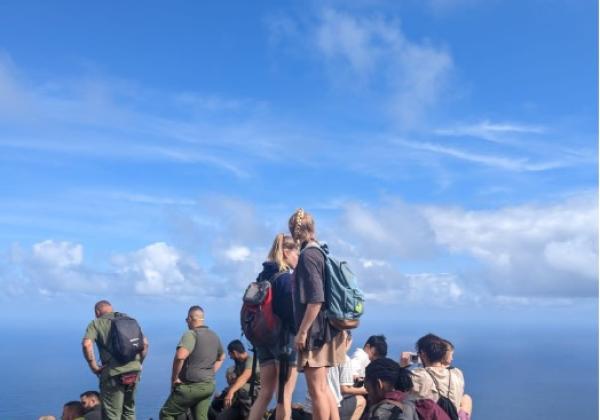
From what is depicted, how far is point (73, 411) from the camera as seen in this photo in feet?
31.3

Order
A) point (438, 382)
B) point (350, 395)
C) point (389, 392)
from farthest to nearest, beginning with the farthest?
1. point (350, 395)
2. point (438, 382)
3. point (389, 392)

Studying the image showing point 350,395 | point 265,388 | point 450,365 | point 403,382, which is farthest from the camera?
point 350,395

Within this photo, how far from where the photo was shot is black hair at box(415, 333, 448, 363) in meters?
6.93

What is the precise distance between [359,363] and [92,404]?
4438 mm

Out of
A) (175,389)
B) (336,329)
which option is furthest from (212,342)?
(336,329)

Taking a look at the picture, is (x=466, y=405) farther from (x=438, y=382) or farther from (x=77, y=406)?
(x=77, y=406)

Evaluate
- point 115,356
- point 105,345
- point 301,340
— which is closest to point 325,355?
point 301,340

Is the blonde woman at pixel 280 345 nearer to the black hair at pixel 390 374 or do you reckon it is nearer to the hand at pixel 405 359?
the black hair at pixel 390 374

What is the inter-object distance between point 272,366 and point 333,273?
1507mm

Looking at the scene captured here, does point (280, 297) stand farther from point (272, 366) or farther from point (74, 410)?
point (74, 410)

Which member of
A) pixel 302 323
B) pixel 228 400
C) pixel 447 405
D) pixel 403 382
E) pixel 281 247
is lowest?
pixel 228 400

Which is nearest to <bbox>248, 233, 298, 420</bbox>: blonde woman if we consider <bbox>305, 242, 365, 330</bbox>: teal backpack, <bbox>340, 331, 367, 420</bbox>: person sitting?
<bbox>305, 242, 365, 330</bbox>: teal backpack

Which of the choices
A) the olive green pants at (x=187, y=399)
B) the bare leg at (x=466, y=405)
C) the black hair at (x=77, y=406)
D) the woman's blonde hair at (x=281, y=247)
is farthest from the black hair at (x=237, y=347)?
the bare leg at (x=466, y=405)

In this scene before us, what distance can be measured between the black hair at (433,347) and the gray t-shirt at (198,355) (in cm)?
→ 393
